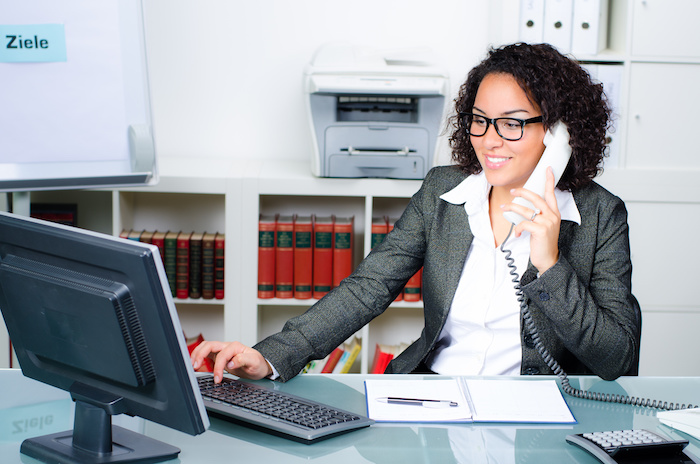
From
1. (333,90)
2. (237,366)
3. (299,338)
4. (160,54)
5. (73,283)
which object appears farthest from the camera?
(160,54)

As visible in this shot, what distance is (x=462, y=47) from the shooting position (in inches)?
114

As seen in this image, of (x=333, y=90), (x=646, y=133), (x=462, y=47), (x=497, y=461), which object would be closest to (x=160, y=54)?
(x=333, y=90)

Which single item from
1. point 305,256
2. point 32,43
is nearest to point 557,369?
point 32,43

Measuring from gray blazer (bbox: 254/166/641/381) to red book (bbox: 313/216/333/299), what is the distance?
32.2 inches

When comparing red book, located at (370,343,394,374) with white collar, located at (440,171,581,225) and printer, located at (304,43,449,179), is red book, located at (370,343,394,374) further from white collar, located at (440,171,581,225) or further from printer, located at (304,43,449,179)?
white collar, located at (440,171,581,225)

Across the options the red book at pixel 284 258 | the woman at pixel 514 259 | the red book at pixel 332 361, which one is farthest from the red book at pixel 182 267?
the woman at pixel 514 259

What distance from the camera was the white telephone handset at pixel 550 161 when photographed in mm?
1512

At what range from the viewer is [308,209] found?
2947mm

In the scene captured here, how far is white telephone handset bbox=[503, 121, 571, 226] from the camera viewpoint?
4.96 ft

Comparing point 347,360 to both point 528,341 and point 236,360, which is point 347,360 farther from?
point 236,360

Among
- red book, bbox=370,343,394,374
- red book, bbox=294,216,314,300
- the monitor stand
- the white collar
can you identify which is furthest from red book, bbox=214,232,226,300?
the monitor stand

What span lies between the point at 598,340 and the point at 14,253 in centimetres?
104

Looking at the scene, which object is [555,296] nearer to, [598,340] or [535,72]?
[598,340]

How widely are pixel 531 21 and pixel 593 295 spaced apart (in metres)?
1.36
